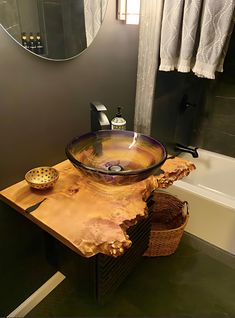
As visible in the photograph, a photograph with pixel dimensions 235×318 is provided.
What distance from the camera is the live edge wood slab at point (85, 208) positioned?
83 cm

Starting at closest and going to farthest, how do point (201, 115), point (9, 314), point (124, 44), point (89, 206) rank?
point (89, 206) < point (9, 314) < point (124, 44) < point (201, 115)

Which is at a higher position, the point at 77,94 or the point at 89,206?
the point at 77,94

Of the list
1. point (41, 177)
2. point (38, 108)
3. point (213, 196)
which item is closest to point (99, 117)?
point (38, 108)

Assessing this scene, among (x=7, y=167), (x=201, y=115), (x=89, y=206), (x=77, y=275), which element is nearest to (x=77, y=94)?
(x=7, y=167)

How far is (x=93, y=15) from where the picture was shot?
1233 millimetres

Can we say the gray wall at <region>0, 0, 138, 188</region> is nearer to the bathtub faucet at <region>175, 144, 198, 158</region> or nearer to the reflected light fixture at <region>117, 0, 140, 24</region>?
the reflected light fixture at <region>117, 0, 140, 24</region>

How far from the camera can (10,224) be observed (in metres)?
1.19

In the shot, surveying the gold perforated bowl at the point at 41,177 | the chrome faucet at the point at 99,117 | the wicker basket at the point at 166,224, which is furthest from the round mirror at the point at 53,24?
the wicker basket at the point at 166,224

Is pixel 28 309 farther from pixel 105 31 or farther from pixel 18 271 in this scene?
pixel 105 31

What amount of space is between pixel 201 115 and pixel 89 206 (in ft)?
5.67

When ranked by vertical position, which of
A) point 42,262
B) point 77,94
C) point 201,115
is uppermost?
point 77,94

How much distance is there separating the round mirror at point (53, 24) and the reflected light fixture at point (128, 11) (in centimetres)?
10

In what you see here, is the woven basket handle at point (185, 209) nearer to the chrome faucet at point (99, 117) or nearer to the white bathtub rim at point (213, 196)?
the white bathtub rim at point (213, 196)

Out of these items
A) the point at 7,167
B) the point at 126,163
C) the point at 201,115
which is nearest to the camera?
the point at 7,167
